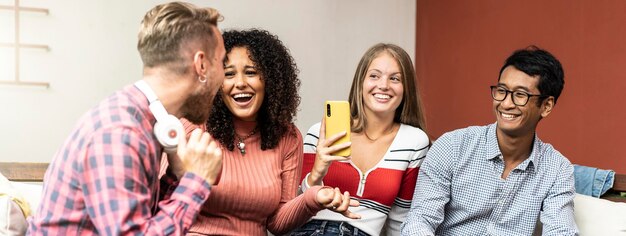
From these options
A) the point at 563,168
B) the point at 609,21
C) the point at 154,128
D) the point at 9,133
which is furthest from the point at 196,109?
the point at 9,133

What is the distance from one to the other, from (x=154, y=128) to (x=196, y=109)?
13 centimetres

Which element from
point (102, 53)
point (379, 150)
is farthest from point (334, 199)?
point (102, 53)

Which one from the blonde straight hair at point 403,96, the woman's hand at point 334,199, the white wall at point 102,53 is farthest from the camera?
the white wall at point 102,53

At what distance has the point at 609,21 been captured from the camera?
115 inches

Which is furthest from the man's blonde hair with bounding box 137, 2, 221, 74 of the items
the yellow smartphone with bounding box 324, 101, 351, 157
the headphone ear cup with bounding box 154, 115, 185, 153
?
the yellow smartphone with bounding box 324, 101, 351, 157

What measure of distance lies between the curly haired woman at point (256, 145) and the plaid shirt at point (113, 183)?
0.67m

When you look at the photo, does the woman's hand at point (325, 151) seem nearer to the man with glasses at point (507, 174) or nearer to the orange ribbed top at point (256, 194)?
the orange ribbed top at point (256, 194)

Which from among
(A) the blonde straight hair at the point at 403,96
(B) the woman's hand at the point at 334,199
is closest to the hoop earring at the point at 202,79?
(B) the woman's hand at the point at 334,199

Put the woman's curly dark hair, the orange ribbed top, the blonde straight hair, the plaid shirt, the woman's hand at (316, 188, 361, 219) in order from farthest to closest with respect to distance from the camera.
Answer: the blonde straight hair, the woman's curly dark hair, the orange ribbed top, the woman's hand at (316, 188, 361, 219), the plaid shirt

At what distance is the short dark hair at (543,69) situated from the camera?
2.20 meters

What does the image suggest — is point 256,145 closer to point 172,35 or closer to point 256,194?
point 256,194

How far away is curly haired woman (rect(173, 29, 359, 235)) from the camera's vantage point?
203 cm

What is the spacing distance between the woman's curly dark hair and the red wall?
1495mm

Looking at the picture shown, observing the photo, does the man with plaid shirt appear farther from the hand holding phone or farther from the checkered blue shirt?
the checkered blue shirt
